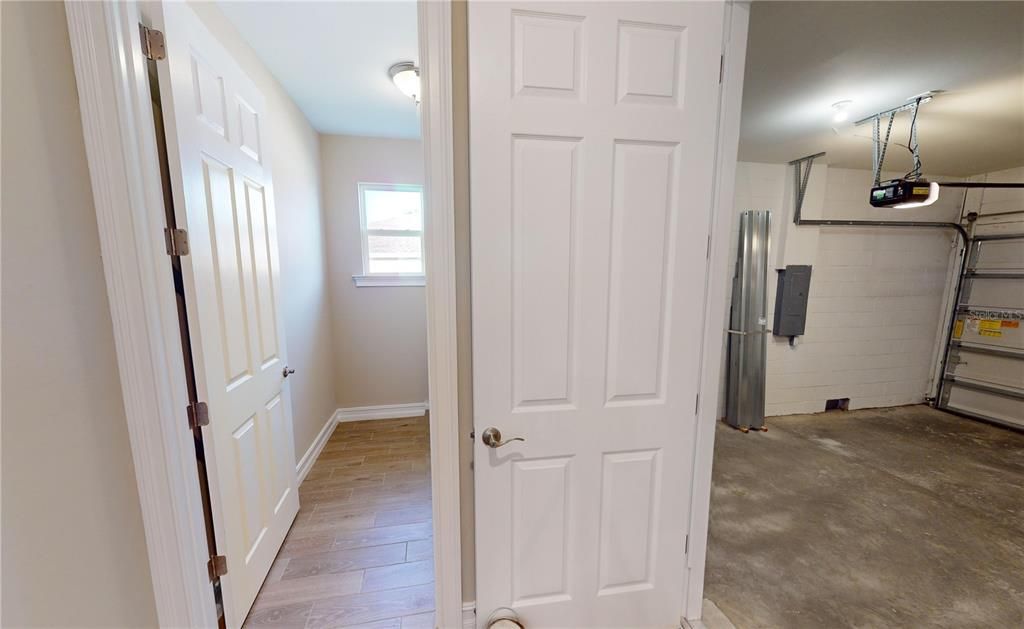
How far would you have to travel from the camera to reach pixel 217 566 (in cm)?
131

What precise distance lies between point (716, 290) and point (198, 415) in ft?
6.24

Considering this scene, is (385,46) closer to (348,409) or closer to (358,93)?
(358,93)

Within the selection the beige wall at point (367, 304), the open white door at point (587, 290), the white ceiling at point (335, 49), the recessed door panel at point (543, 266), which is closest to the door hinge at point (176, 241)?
the open white door at point (587, 290)

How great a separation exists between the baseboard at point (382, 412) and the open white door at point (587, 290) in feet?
8.32

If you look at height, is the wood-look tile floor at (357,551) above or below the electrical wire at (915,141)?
below

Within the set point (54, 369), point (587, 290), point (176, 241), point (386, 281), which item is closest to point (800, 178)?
point (587, 290)

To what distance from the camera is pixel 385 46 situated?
1912mm

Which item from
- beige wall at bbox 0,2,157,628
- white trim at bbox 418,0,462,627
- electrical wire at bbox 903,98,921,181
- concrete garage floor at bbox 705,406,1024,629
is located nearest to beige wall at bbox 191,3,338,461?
beige wall at bbox 0,2,157,628

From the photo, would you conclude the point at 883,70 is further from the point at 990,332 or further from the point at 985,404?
the point at 985,404

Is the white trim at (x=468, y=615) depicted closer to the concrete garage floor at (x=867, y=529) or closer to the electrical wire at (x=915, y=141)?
the concrete garage floor at (x=867, y=529)

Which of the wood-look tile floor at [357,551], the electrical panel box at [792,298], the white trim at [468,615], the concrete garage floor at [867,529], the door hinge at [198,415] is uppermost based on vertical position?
the electrical panel box at [792,298]

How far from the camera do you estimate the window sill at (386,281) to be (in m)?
3.40

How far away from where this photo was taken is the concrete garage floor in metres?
1.64

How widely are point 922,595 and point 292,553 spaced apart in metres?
3.17
